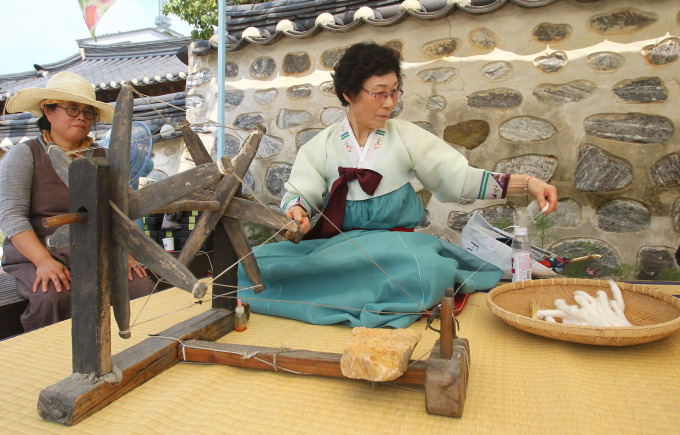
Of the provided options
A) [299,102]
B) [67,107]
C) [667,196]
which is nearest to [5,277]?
[67,107]

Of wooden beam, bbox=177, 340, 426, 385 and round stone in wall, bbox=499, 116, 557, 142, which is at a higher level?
round stone in wall, bbox=499, 116, 557, 142

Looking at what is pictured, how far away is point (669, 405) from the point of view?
1.18m

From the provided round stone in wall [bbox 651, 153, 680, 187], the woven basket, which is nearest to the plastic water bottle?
the woven basket

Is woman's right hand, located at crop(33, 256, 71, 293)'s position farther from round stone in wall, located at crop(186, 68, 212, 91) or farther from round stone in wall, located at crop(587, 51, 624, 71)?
round stone in wall, located at crop(587, 51, 624, 71)

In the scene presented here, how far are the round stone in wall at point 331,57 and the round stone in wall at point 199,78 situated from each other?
103cm

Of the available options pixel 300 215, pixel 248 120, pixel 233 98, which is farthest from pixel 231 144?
pixel 300 215

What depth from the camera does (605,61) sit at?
2.71 m

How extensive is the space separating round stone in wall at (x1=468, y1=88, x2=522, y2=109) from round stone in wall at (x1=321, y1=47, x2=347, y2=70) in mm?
1020

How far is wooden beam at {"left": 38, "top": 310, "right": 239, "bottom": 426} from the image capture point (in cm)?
119

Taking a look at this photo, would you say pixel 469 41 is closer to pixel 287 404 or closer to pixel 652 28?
pixel 652 28

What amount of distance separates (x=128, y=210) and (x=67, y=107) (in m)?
1.16

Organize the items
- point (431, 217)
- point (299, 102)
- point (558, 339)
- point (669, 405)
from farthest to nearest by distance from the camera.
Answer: point (299, 102), point (431, 217), point (558, 339), point (669, 405)

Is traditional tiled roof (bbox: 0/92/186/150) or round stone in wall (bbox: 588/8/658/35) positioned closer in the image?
round stone in wall (bbox: 588/8/658/35)

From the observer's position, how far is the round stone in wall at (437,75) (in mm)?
3074
